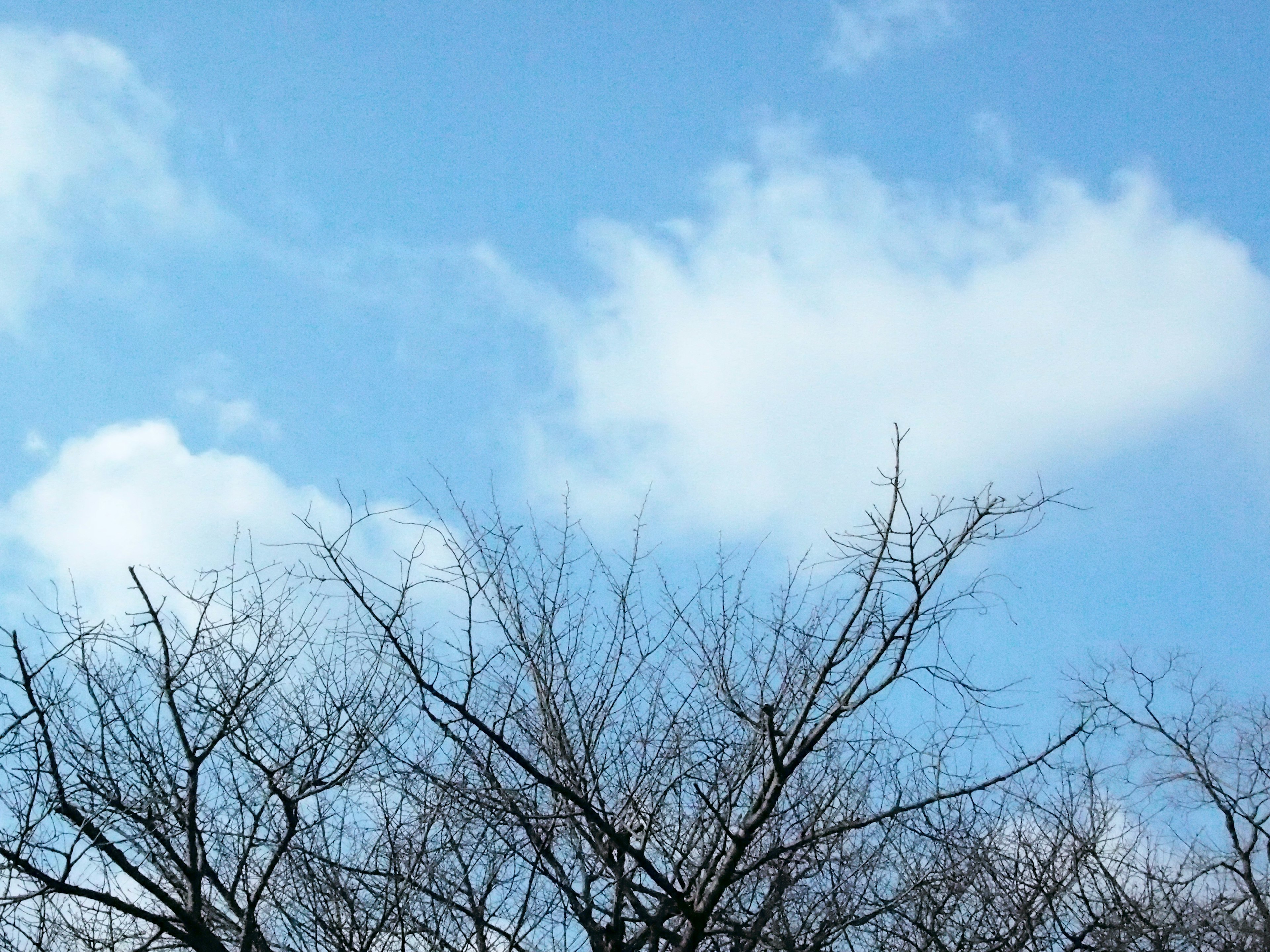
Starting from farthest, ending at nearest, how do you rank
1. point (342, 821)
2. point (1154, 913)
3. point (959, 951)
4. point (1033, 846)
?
point (1154, 913), point (1033, 846), point (959, 951), point (342, 821)

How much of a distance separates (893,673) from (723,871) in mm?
1429

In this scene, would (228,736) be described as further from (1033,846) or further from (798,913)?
(1033,846)

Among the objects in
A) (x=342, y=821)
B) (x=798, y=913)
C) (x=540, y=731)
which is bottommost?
(x=798, y=913)

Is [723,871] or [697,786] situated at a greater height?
[697,786]

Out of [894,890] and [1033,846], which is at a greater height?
[1033,846]

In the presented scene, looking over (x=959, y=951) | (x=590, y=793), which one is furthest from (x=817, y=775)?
(x=959, y=951)

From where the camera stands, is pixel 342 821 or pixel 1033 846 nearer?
pixel 342 821

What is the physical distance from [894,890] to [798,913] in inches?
40.6

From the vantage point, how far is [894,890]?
792 cm

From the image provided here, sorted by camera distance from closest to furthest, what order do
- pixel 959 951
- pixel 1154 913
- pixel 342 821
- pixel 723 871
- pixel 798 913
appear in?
pixel 723 871
pixel 798 913
pixel 342 821
pixel 959 951
pixel 1154 913

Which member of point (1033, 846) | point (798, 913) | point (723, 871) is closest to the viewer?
point (723, 871)

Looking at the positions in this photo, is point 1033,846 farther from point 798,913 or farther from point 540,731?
point 540,731

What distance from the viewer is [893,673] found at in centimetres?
669

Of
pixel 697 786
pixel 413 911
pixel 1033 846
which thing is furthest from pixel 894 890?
pixel 413 911
